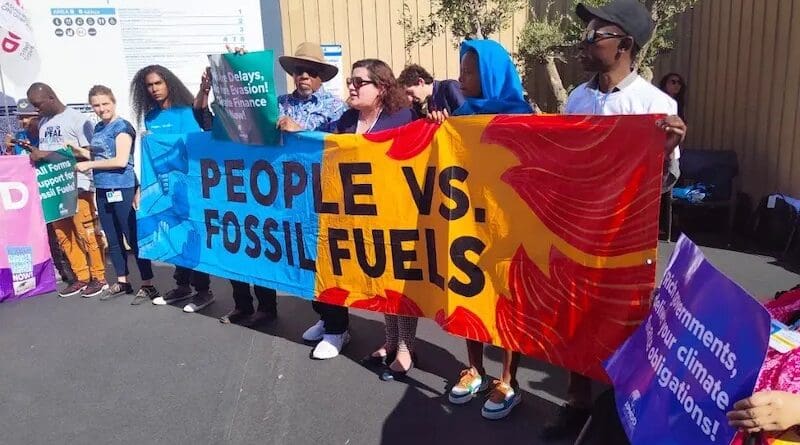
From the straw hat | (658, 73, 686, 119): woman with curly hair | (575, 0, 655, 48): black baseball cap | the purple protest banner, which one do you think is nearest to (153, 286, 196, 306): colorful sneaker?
the straw hat

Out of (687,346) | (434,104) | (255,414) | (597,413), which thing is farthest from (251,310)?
(687,346)

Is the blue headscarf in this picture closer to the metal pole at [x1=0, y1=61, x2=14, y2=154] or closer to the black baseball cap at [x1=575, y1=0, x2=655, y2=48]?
the black baseball cap at [x1=575, y1=0, x2=655, y2=48]

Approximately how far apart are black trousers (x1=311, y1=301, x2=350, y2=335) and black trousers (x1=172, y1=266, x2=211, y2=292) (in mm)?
1405

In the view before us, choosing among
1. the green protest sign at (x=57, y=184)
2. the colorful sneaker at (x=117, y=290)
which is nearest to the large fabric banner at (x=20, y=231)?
the green protest sign at (x=57, y=184)

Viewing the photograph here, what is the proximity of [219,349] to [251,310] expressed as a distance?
0.56m

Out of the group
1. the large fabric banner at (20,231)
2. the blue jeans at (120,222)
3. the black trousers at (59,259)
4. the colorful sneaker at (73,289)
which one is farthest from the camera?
the black trousers at (59,259)

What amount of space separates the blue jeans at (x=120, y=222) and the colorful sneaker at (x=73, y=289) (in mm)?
623

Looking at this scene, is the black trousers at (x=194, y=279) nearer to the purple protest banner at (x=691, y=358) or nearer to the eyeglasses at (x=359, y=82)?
the eyeglasses at (x=359, y=82)

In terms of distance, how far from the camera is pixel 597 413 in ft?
8.34

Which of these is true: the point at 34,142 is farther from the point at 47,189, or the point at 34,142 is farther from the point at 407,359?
the point at 407,359

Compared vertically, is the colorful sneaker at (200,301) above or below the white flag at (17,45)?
below

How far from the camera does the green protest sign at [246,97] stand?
3758 millimetres

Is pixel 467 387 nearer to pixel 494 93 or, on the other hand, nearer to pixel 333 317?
pixel 333 317

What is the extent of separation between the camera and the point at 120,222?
17.4ft
